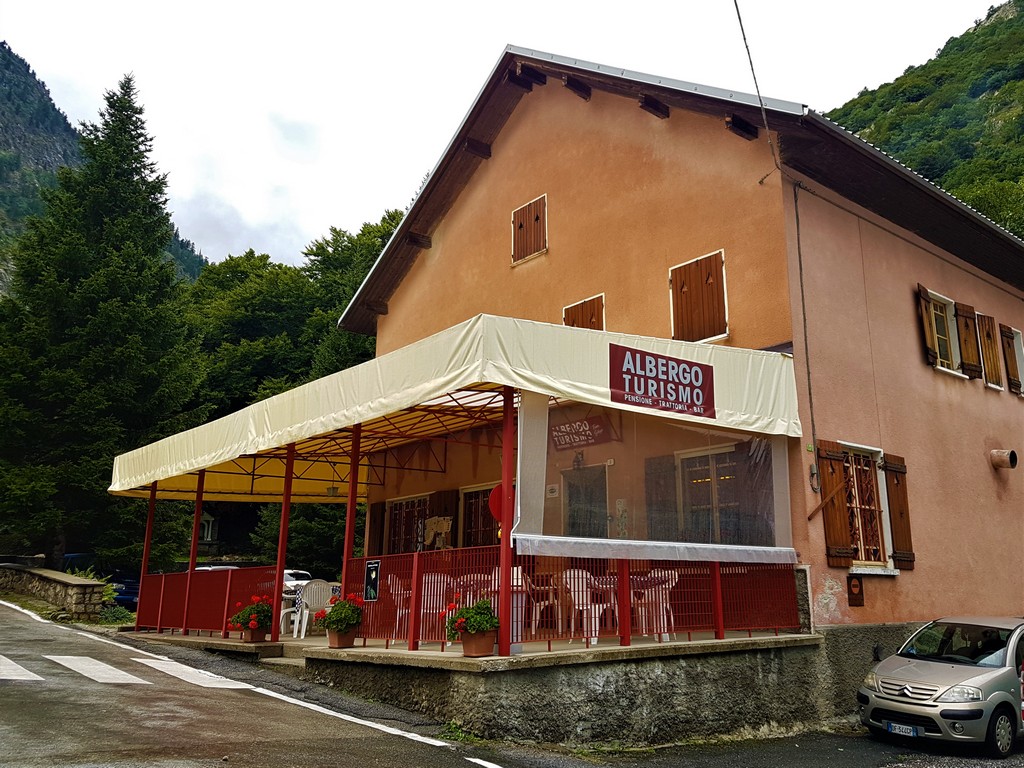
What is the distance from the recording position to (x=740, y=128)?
11938 mm

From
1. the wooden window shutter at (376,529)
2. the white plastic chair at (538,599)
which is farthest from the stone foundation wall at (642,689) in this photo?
the wooden window shutter at (376,529)

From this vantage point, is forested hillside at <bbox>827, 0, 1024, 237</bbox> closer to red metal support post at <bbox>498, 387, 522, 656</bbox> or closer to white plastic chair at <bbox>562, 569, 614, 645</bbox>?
white plastic chair at <bbox>562, 569, 614, 645</bbox>

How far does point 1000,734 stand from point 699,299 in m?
6.43

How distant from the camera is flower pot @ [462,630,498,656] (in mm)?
A: 7691

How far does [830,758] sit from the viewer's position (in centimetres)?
843

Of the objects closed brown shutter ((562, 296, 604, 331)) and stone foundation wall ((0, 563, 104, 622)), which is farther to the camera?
stone foundation wall ((0, 563, 104, 622))

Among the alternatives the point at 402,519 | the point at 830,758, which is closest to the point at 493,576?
the point at 830,758

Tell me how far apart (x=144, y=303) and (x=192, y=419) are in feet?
13.1

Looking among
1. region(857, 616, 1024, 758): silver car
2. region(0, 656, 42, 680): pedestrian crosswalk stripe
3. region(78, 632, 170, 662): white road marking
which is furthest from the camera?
region(78, 632, 170, 662): white road marking

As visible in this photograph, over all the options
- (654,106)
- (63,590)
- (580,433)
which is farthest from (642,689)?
(63,590)

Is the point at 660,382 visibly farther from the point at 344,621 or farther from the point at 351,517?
the point at 344,621

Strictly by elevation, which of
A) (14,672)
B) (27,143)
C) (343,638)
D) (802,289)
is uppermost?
(27,143)

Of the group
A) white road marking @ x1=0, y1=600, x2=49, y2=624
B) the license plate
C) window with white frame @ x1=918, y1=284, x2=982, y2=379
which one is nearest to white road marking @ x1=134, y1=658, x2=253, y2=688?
white road marking @ x1=0, y1=600, x2=49, y2=624

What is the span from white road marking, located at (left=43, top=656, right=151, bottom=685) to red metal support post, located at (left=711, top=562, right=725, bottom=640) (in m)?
6.46
